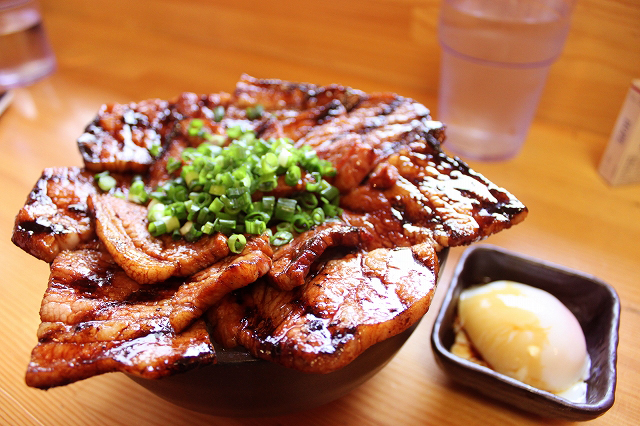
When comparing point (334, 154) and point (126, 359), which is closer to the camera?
point (126, 359)

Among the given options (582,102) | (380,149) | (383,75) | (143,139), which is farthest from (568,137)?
(143,139)

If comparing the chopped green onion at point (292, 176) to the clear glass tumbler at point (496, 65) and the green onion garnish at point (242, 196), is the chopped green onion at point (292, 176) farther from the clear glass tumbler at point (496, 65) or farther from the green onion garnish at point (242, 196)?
the clear glass tumbler at point (496, 65)

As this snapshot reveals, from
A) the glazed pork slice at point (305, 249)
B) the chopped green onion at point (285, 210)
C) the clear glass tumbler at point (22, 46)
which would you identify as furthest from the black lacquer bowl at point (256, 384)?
the clear glass tumbler at point (22, 46)

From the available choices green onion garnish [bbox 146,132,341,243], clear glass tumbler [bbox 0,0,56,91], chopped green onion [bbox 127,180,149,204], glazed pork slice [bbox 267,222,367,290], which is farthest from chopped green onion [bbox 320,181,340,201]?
clear glass tumbler [bbox 0,0,56,91]

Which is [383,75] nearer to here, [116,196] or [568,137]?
[568,137]

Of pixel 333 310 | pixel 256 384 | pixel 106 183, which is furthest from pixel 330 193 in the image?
pixel 106 183

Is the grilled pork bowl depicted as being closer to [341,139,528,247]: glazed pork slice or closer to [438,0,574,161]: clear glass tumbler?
[341,139,528,247]: glazed pork slice
